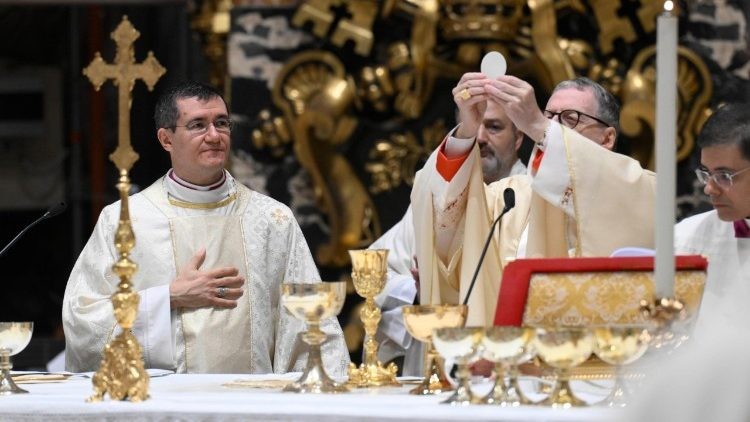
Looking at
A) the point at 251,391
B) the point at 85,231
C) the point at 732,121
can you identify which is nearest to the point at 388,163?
the point at 85,231

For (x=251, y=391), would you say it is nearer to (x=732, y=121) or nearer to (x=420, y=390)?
(x=420, y=390)

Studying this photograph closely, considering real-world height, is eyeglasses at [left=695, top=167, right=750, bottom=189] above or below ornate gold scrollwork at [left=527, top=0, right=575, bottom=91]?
below

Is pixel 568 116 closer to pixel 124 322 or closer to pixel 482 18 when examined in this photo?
pixel 124 322

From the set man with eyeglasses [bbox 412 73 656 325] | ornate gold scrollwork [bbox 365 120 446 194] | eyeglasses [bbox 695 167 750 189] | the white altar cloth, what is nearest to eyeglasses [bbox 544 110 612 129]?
man with eyeglasses [bbox 412 73 656 325]

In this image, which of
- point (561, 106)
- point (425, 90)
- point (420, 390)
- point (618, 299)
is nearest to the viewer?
point (618, 299)

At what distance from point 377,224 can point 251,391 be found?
4.14 metres

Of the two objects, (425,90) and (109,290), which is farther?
(425,90)

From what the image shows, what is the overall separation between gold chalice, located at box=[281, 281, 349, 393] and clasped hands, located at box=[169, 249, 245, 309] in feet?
4.57

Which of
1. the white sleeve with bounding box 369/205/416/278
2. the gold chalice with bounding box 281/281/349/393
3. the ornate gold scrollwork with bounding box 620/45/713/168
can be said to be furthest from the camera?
the ornate gold scrollwork with bounding box 620/45/713/168

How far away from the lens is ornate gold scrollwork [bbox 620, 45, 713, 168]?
687 cm

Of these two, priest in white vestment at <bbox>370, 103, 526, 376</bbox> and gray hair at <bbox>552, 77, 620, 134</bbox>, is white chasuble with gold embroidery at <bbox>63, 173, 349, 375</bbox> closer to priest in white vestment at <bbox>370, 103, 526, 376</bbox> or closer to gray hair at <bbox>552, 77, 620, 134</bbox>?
priest in white vestment at <bbox>370, 103, 526, 376</bbox>

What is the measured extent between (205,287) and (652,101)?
10.4ft

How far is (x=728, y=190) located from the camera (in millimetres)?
3912

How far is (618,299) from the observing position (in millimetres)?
2912
